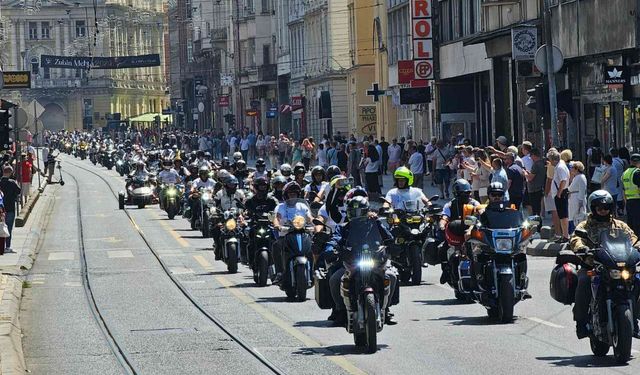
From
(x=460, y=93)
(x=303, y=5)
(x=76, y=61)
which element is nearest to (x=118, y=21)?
(x=76, y=61)

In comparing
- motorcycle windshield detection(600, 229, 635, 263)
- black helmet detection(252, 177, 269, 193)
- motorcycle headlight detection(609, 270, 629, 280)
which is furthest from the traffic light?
motorcycle headlight detection(609, 270, 629, 280)

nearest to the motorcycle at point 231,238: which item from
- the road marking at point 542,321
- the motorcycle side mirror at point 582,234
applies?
the road marking at point 542,321

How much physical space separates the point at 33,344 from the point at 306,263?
4388 millimetres

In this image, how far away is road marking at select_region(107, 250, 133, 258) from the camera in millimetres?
33522

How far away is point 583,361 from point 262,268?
9.55m

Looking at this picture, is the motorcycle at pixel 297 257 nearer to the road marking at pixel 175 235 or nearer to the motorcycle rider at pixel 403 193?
the motorcycle rider at pixel 403 193

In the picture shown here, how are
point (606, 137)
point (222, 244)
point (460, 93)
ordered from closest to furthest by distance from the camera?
point (222, 244)
point (606, 137)
point (460, 93)

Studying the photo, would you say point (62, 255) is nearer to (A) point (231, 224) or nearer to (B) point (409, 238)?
(A) point (231, 224)

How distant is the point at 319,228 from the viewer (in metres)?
18.2

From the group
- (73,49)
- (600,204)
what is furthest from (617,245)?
(73,49)

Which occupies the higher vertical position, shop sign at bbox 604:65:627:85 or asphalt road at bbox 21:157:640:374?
shop sign at bbox 604:65:627:85

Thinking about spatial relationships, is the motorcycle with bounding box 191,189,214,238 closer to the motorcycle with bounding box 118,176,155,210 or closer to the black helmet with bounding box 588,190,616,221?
the motorcycle with bounding box 118,176,155,210

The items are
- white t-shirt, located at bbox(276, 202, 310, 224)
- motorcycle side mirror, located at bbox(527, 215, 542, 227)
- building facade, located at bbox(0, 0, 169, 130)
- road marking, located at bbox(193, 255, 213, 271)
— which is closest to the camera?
motorcycle side mirror, located at bbox(527, 215, 542, 227)

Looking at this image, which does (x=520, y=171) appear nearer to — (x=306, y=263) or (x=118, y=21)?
(x=306, y=263)
